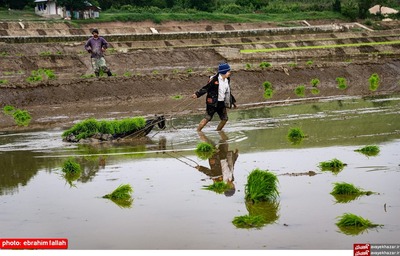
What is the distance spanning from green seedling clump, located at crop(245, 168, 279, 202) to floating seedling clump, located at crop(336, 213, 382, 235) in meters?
1.59

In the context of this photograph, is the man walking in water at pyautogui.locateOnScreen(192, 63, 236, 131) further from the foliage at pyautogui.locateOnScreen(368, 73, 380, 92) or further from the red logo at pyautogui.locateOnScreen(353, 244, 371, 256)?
the foliage at pyautogui.locateOnScreen(368, 73, 380, 92)

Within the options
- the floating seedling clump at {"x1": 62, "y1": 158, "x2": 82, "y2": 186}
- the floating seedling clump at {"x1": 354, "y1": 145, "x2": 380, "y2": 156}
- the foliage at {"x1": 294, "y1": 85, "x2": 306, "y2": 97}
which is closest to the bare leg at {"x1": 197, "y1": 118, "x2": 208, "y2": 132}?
the floating seedling clump at {"x1": 354, "y1": 145, "x2": 380, "y2": 156}

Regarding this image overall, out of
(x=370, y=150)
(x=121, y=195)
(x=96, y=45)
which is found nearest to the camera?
(x=121, y=195)

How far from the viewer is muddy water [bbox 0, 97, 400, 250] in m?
9.61

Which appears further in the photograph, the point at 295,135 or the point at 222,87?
the point at 222,87

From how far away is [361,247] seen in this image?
7.83 metres

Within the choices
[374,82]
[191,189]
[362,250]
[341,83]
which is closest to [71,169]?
[191,189]

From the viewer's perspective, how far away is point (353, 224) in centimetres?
980

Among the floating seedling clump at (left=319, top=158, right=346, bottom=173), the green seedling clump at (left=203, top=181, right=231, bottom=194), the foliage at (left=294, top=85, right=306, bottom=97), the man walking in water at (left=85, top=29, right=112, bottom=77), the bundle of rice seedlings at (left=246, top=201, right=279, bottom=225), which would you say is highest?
the man walking in water at (left=85, top=29, right=112, bottom=77)

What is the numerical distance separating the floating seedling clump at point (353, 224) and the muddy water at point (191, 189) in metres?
0.12

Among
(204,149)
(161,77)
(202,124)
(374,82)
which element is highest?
(161,77)

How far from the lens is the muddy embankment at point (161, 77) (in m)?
26.1

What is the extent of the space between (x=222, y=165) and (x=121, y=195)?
308 centimetres

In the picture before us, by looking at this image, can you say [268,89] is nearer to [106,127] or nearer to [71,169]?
[106,127]
